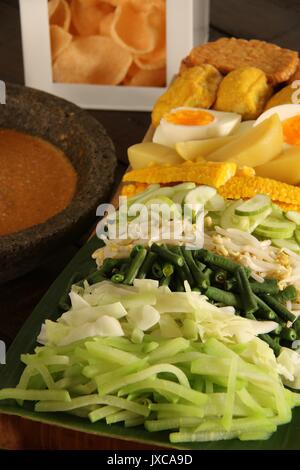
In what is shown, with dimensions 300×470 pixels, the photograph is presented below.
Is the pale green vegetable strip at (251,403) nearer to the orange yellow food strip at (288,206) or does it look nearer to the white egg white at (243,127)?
the orange yellow food strip at (288,206)

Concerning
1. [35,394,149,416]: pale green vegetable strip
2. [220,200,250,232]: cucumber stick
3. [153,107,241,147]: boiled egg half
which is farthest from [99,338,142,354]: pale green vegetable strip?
[153,107,241,147]: boiled egg half

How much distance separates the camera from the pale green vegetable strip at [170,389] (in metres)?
2.28

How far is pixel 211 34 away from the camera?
4969 millimetres

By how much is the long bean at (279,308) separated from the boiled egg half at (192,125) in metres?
1.06

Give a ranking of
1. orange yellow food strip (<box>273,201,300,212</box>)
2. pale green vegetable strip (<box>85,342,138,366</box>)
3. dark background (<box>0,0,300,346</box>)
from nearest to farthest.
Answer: pale green vegetable strip (<box>85,342,138,366</box>) → orange yellow food strip (<box>273,201,300,212</box>) → dark background (<box>0,0,300,346</box>)

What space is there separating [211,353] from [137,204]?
0.79 m

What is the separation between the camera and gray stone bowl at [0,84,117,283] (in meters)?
3.13

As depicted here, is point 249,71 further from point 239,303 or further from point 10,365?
point 10,365

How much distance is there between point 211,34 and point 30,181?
6.05ft

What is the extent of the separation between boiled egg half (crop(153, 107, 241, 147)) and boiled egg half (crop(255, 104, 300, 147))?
144 millimetres

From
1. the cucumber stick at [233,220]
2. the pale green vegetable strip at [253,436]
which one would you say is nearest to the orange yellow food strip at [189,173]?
the cucumber stick at [233,220]

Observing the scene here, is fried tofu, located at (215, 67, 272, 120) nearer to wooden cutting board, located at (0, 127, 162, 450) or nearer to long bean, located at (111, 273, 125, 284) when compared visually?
long bean, located at (111, 273, 125, 284)

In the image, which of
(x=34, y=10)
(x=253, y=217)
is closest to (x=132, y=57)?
(x=34, y=10)
